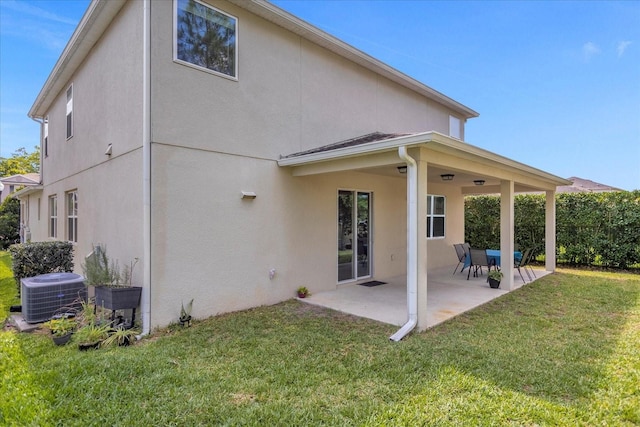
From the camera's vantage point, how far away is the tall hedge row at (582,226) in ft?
38.5

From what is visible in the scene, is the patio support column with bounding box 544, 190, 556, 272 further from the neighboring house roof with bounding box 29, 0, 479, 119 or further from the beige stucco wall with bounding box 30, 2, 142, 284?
the beige stucco wall with bounding box 30, 2, 142, 284

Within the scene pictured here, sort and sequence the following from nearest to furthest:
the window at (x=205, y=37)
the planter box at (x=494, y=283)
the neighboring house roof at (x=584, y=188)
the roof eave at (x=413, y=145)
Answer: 1. the roof eave at (x=413, y=145)
2. the window at (x=205, y=37)
3. the planter box at (x=494, y=283)
4. the neighboring house roof at (x=584, y=188)

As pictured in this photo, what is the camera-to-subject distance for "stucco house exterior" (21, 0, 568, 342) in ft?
18.7

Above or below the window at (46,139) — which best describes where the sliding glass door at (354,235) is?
below

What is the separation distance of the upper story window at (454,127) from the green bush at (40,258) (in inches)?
533

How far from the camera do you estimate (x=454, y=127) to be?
46.1ft

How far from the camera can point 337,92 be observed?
29.3 feet

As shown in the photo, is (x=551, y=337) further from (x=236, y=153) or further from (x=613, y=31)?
(x=613, y=31)

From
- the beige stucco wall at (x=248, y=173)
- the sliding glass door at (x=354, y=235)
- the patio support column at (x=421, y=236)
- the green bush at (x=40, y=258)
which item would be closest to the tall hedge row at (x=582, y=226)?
the beige stucco wall at (x=248, y=173)

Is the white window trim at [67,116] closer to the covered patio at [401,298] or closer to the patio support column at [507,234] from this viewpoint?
the covered patio at [401,298]

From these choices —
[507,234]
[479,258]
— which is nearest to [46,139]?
[479,258]

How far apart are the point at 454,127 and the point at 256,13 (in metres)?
10.00

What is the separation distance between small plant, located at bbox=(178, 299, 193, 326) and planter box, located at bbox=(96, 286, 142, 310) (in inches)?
28.5

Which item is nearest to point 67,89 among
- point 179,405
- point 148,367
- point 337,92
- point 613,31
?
point 337,92
